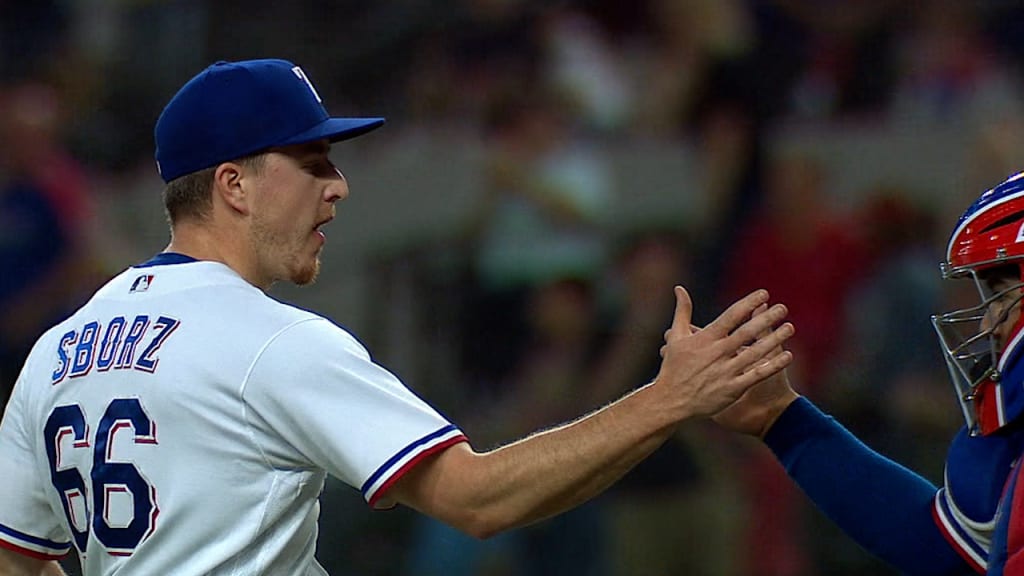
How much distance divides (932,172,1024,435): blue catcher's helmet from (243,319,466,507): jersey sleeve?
844 millimetres

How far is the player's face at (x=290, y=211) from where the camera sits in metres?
2.42

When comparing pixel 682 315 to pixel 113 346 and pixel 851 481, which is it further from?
pixel 113 346

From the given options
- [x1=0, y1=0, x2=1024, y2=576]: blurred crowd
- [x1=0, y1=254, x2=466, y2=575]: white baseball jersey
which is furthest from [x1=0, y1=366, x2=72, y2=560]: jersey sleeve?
[x1=0, y1=0, x2=1024, y2=576]: blurred crowd

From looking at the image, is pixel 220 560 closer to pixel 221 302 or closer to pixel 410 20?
pixel 221 302

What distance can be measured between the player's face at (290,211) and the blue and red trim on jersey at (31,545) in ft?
2.05

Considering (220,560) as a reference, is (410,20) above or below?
above

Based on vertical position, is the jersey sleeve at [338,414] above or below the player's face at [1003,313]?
below

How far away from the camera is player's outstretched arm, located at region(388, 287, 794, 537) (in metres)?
2.11

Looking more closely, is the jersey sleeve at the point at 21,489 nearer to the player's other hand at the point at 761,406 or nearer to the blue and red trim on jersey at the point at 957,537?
the player's other hand at the point at 761,406

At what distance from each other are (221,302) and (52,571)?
2.31 ft

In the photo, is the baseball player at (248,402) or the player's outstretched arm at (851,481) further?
the player's outstretched arm at (851,481)

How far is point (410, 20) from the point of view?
631 centimetres

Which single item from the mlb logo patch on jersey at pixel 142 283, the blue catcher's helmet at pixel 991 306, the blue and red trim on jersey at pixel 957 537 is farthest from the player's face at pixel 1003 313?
the mlb logo patch on jersey at pixel 142 283

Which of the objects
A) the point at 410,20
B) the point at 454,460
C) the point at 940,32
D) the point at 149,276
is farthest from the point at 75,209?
the point at 454,460
